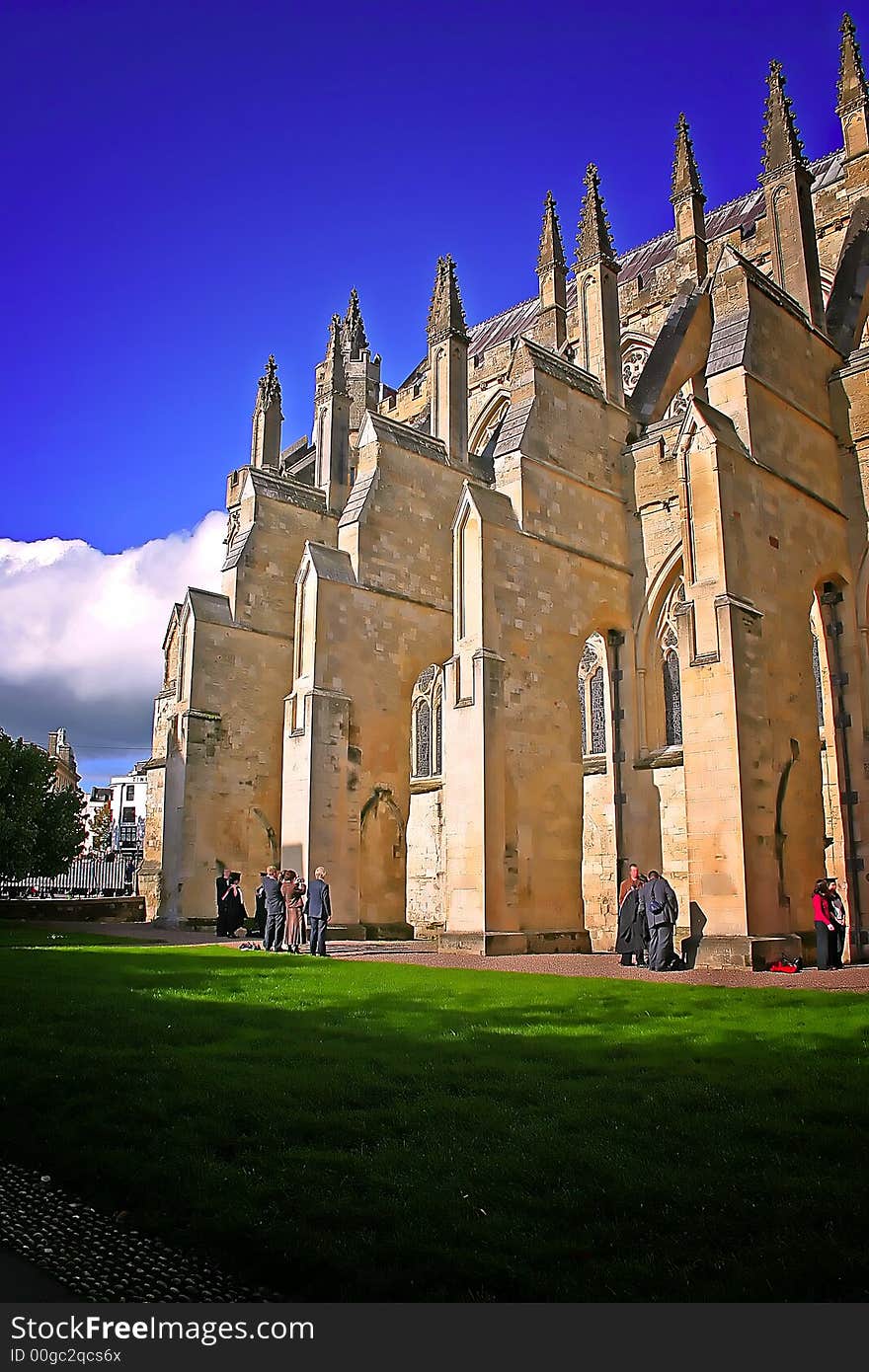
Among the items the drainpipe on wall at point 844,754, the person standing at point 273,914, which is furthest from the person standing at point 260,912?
the drainpipe on wall at point 844,754

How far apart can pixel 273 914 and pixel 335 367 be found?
1494 cm

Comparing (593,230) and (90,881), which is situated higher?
(593,230)

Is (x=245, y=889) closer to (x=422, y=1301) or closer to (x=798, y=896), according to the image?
(x=798, y=896)

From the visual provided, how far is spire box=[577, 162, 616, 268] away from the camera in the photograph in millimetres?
21172

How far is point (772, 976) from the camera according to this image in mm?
12008

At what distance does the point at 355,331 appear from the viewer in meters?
29.3

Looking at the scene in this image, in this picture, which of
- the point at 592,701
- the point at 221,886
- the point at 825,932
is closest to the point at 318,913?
the point at 221,886

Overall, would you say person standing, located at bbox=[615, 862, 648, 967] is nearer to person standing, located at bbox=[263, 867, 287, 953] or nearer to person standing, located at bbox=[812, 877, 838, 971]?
person standing, located at bbox=[812, 877, 838, 971]

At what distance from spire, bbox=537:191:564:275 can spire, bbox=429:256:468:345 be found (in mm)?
3967

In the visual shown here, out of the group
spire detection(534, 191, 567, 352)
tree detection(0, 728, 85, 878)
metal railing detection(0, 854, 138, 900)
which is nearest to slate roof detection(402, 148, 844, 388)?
spire detection(534, 191, 567, 352)

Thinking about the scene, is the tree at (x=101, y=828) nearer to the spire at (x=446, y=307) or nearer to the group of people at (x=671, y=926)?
the spire at (x=446, y=307)

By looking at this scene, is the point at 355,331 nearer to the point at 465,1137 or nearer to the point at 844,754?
the point at 844,754

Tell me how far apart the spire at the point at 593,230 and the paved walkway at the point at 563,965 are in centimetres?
1475
